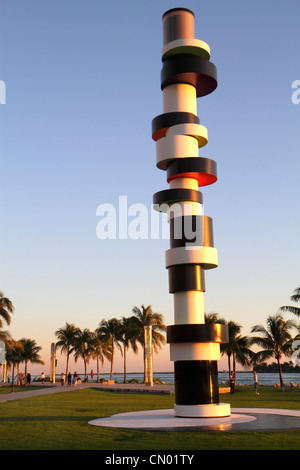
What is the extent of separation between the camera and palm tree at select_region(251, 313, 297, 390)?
51344 millimetres

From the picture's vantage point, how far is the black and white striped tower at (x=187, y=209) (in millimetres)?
21422

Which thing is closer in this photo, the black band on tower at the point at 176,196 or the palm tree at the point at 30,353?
the black band on tower at the point at 176,196

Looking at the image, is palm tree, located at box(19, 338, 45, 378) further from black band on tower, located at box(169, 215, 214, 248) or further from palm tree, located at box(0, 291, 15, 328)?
black band on tower, located at box(169, 215, 214, 248)

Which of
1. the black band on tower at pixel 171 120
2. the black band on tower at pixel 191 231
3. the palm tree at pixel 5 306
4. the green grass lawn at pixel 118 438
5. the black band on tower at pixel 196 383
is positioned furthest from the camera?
the palm tree at pixel 5 306

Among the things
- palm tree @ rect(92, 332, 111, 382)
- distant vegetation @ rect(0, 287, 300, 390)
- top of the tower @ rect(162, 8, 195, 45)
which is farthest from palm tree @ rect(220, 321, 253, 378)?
top of the tower @ rect(162, 8, 195, 45)

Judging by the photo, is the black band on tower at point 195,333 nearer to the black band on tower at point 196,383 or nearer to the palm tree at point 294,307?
the black band on tower at point 196,383

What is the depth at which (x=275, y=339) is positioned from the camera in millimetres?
51781

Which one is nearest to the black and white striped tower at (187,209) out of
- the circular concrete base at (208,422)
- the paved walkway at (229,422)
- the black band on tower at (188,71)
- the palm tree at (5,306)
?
the black band on tower at (188,71)

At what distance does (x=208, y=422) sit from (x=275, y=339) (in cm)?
3471

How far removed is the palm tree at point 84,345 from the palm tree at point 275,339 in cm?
3427

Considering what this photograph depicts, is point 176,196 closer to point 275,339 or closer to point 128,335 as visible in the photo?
point 275,339

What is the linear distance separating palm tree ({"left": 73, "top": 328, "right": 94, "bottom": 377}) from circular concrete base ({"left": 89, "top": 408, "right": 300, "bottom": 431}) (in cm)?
5749

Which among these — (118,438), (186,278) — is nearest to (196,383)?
(186,278)
